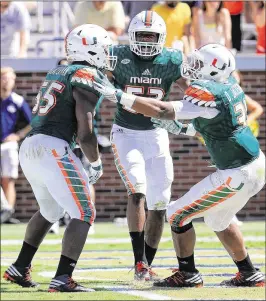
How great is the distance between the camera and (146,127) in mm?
8594

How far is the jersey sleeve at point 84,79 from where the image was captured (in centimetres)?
736

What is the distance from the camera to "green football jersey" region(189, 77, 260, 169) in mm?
7340

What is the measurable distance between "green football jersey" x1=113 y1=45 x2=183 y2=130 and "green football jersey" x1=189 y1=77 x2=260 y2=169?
1.10 metres

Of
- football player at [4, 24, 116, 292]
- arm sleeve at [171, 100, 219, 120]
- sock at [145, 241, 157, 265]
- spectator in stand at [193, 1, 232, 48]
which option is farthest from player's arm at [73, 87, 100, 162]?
spectator in stand at [193, 1, 232, 48]

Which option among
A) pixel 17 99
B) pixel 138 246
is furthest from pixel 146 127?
pixel 17 99

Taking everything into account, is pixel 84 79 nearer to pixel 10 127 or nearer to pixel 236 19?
pixel 10 127

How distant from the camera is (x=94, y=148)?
298 inches

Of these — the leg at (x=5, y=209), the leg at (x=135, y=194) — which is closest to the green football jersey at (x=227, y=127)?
the leg at (x=135, y=194)

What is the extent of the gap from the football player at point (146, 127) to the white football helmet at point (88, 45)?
0.80m

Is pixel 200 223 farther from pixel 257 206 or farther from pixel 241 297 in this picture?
pixel 241 297

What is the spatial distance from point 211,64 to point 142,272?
5.81ft

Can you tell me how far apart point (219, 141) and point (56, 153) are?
3.86 ft

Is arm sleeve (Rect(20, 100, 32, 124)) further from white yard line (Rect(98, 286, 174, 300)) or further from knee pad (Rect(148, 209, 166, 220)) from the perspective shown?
white yard line (Rect(98, 286, 174, 300))

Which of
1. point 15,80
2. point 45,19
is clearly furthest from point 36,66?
point 45,19
